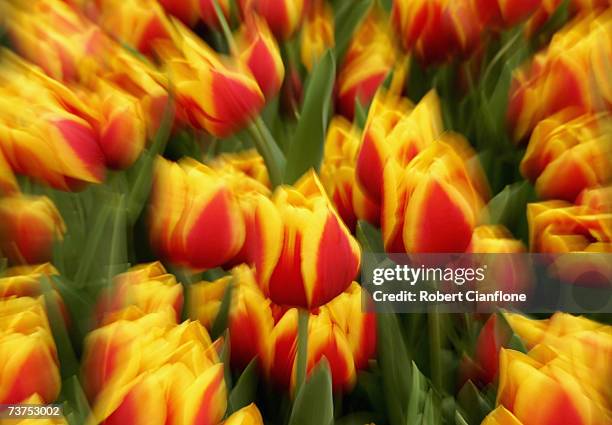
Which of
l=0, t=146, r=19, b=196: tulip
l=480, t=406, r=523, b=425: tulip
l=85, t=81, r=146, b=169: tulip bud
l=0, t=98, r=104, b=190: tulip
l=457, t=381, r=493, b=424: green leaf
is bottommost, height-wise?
l=480, t=406, r=523, b=425: tulip

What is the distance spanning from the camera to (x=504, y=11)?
0.43 m

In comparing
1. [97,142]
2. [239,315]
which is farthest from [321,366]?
[97,142]

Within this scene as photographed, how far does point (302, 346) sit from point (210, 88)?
13 centimetres

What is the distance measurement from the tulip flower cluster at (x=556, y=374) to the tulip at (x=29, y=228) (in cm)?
23

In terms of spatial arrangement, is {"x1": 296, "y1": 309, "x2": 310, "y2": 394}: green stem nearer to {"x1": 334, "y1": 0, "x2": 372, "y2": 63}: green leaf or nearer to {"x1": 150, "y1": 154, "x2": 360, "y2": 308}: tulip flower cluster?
{"x1": 150, "y1": 154, "x2": 360, "y2": 308}: tulip flower cluster

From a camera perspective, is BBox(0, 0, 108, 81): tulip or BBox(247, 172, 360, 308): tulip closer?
BBox(247, 172, 360, 308): tulip

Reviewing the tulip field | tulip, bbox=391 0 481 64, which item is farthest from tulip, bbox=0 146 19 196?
tulip, bbox=391 0 481 64

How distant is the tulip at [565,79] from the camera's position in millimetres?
425

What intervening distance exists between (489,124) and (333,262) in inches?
5.1

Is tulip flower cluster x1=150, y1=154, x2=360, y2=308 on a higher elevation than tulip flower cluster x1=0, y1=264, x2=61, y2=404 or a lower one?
higher

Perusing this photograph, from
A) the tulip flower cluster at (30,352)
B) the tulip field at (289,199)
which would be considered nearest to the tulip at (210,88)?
the tulip field at (289,199)

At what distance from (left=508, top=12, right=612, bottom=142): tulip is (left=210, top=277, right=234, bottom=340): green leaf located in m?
0.16

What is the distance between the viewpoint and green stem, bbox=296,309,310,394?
0.39 m

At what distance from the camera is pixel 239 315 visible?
1.36 ft
